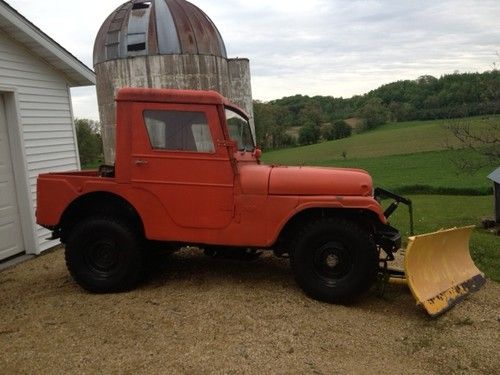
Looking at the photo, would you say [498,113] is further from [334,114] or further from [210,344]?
[334,114]

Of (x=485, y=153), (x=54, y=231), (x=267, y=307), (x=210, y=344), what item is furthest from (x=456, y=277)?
(x=485, y=153)

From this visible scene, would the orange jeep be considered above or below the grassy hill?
above

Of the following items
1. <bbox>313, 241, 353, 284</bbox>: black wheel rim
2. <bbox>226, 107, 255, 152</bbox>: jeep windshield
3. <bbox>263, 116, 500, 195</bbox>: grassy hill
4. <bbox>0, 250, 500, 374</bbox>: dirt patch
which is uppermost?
<bbox>226, 107, 255, 152</bbox>: jeep windshield

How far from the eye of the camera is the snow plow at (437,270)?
16.0 feet

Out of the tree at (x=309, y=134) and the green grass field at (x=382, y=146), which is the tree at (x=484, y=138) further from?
the tree at (x=309, y=134)

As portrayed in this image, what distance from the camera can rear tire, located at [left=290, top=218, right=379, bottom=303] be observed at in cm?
490

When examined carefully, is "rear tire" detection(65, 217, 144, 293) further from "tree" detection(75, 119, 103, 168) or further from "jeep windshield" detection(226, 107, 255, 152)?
"tree" detection(75, 119, 103, 168)

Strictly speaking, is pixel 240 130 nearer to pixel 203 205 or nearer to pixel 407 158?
pixel 203 205

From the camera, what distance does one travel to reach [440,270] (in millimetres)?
5434

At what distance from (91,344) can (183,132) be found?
2.37 metres

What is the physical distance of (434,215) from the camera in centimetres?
1314

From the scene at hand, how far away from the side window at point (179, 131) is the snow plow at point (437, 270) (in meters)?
2.13

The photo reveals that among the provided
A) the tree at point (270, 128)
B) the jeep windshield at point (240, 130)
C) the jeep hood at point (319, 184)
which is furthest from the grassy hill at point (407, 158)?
the tree at point (270, 128)

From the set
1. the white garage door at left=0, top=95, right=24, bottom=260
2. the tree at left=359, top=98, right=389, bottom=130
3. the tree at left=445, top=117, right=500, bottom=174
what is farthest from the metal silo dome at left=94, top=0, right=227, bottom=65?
the tree at left=359, top=98, right=389, bottom=130
